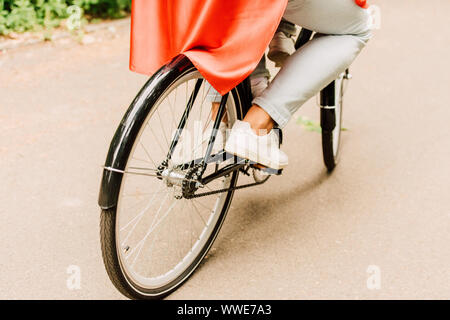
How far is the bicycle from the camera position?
1.88 metres

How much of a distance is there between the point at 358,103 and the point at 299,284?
2287 mm

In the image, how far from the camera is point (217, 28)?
1922 mm

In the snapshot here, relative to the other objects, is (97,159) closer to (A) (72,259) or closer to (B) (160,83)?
(A) (72,259)

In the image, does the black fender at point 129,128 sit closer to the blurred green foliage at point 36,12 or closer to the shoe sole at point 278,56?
the shoe sole at point 278,56

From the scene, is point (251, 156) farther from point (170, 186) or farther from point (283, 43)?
point (283, 43)

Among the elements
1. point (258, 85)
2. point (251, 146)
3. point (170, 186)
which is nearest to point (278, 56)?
point (258, 85)

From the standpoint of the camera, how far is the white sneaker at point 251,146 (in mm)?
2133

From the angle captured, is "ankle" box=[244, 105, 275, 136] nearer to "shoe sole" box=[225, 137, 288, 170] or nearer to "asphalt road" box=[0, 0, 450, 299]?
"shoe sole" box=[225, 137, 288, 170]

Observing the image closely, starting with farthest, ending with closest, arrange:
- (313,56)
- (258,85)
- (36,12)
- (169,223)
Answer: (36,12) < (169,223) < (258,85) < (313,56)

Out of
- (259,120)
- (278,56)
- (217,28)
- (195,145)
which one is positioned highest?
(217,28)

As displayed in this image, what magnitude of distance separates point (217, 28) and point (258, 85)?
1.85 ft

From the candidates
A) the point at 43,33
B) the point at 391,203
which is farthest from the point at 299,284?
Answer: the point at 43,33

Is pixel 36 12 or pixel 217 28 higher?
pixel 217 28

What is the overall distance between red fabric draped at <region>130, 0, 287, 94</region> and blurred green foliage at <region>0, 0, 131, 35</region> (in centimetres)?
346
